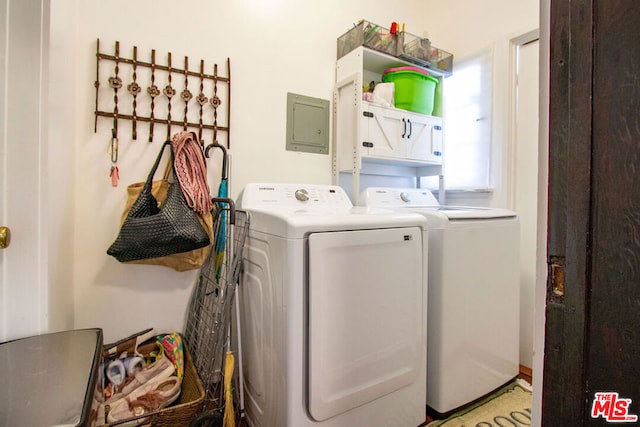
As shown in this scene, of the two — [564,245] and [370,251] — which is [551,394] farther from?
[370,251]

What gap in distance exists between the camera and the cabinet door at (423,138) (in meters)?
2.14

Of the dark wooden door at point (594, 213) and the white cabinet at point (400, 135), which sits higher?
the white cabinet at point (400, 135)

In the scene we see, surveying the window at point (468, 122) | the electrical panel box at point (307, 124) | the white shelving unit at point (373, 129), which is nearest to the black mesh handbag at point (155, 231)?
the electrical panel box at point (307, 124)

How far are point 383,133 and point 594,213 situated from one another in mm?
1674

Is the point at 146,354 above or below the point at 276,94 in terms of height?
below

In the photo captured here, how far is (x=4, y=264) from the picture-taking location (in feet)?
3.16

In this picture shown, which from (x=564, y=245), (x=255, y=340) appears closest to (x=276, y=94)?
(x=255, y=340)

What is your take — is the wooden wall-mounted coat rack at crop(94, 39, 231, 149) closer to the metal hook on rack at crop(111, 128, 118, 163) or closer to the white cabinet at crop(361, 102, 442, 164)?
the metal hook on rack at crop(111, 128, 118, 163)

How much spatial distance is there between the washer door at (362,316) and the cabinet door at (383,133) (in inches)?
31.5

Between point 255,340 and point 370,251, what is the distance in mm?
681

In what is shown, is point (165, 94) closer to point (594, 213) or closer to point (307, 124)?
point (307, 124)

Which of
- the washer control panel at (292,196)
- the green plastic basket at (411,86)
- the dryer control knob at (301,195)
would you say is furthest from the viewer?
the green plastic basket at (411,86)

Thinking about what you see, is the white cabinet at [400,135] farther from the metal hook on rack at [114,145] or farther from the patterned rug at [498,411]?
the patterned rug at [498,411]

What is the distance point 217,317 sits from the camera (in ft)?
4.30
